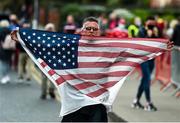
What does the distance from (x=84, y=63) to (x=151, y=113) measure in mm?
5276

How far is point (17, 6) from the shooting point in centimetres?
4722

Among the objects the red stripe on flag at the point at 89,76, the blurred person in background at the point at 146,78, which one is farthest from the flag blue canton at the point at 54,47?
the blurred person in background at the point at 146,78

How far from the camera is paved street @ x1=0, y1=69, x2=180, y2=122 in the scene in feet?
40.6

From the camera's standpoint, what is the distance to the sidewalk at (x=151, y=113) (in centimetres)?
1232

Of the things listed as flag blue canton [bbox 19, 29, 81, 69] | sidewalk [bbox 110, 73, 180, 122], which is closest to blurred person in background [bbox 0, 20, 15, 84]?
sidewalk [bbox 110, 73, 180, 122]

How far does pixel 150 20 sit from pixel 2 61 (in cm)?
636

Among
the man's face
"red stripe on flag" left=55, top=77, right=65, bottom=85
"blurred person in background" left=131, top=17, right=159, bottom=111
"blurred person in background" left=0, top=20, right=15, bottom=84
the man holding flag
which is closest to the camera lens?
the man holding flag

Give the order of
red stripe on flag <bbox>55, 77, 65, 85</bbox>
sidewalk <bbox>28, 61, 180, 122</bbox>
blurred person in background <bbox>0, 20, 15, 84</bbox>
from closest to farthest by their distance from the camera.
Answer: red stripe on flag <bbox>55, 77, 65, 85</bbox>, sidewalk <bbox>28, 61, 180, 122</bbox>, blurred person in background <bbox>0, 20, 15, 84</bbox>

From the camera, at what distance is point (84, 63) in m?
8.00

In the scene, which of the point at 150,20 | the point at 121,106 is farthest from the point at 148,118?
the point at 150,20

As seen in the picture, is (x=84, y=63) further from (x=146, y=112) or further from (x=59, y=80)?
(x=146, y=112)

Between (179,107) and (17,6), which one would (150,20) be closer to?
(179,107)

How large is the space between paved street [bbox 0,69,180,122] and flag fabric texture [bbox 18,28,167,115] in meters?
3.99

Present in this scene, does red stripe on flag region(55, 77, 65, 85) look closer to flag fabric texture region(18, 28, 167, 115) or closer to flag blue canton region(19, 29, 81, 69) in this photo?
flag fabric texture region(18, 28, 167, 115)
